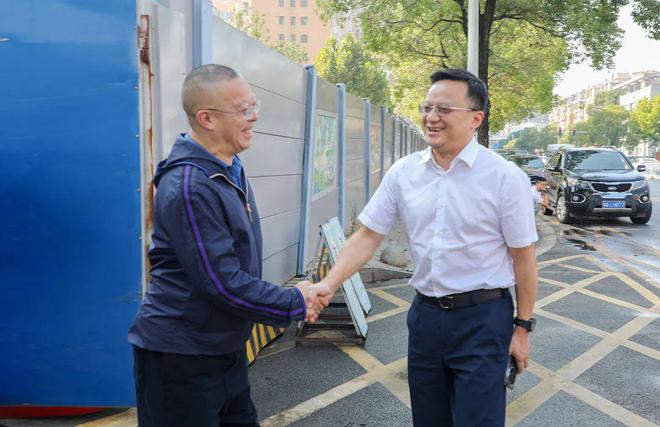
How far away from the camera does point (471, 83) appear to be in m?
2.41

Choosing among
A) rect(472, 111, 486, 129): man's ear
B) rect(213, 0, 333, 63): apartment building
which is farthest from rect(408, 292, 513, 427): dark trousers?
rect(213, 0, 333, 63): apartment building

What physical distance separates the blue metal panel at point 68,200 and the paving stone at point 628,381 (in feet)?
10.2

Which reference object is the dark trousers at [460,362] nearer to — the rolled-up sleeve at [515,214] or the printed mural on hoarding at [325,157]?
the rolled-up sleeve at [515,214]

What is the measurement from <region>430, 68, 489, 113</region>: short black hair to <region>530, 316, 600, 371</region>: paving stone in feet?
9.60

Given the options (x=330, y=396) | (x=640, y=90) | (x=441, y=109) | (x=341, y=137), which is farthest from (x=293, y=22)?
(x=441, y=109)

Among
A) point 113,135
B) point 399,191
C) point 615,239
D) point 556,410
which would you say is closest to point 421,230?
point 399,191

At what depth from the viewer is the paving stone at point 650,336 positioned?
5.22m

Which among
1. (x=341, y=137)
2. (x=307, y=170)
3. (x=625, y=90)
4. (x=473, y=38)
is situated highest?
(x=625, y=90)

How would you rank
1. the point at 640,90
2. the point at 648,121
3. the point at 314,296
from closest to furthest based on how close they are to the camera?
the point at 314,296
the point at 648,121
the point at 640,90

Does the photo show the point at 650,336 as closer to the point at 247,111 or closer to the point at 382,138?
the point at 247,111

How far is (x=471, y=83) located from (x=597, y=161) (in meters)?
13.3

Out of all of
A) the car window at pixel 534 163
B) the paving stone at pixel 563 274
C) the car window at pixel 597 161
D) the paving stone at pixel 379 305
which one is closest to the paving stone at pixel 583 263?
the paving stone at pixel 563 274

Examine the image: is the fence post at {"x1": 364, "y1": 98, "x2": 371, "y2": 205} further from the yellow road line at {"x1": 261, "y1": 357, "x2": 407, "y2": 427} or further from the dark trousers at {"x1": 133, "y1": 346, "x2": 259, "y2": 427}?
the dark trousers at {"x1": 133, "y1": 346, "x2": 259, "y2": 427}

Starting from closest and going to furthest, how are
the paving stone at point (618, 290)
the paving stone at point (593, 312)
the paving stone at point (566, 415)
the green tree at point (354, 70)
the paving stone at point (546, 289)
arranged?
the paving stone at point (566, 415) → the paving stone at point (593, 312) → the paving stone at point (618, 290) → the paving stone at point (546, 289) → the green tree at point (354, 70)
